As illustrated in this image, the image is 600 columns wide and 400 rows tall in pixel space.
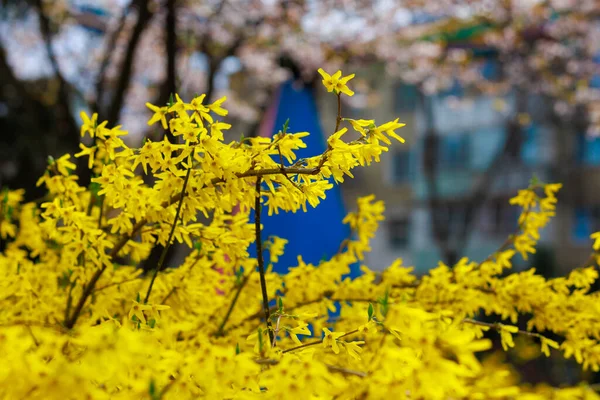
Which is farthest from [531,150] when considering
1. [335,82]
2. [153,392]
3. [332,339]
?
[153,392]

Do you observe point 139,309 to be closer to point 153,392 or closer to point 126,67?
point 153,392

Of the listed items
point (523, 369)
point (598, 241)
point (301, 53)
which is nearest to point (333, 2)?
point (301, 53)

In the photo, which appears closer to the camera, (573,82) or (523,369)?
(523,369)

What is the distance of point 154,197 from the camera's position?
1517 mm

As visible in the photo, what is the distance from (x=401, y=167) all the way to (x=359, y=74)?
10.7 ft

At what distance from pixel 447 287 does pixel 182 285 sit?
875mm

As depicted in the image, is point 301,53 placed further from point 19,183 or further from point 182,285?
point 182,285

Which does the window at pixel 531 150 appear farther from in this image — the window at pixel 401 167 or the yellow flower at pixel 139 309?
the yellow flower at pixel 139 309

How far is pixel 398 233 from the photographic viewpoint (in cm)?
1847

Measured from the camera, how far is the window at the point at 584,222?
52.3 feet

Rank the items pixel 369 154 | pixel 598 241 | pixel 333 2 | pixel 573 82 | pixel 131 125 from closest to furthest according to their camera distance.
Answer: pixel 369 154 → pixel 598 241 → pixel 333 2 → pixel 573 82 → pixel 131 125

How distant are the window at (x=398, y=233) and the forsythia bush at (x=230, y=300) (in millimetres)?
16233

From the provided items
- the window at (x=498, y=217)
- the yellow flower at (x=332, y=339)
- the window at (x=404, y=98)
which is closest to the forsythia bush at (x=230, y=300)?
the yellow flower at (x=332, y=339)

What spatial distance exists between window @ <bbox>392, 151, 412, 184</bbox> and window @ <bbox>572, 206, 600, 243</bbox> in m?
4.91
